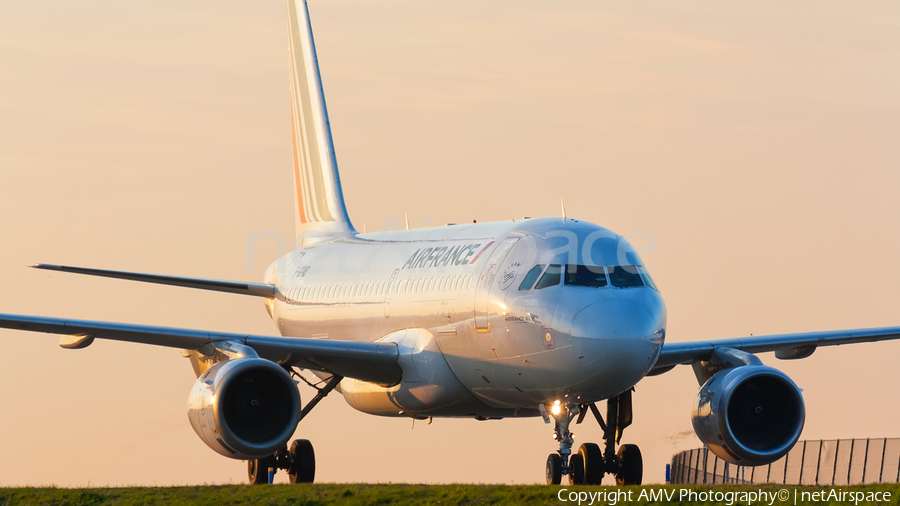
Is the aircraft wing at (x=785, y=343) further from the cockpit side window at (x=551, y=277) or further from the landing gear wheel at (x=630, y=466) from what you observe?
the cockpit side window at (x=551, y=277)

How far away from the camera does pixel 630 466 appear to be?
2594cm

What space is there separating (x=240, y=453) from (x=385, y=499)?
3.51 metres

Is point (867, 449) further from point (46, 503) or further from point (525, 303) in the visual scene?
point (46, 503)

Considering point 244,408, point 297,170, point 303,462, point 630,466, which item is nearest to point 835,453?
point 630,466

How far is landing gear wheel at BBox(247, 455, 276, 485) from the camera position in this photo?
27281 millimetres

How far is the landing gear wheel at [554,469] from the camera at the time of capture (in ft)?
75.7

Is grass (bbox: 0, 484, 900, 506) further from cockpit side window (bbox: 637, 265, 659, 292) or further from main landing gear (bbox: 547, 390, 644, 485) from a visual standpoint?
cockpit side window (bbox: 637, 265, 659, 292)

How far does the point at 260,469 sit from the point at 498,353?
6621mm

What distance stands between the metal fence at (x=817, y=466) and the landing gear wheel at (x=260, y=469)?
33.0ft

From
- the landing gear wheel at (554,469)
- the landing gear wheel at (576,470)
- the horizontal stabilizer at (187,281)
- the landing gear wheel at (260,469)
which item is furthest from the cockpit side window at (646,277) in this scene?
Answer: the horizontal stabilizer at (187,281)

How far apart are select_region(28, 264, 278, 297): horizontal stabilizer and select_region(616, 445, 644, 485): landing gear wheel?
10.9 meters

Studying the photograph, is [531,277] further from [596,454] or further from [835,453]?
[835,453]

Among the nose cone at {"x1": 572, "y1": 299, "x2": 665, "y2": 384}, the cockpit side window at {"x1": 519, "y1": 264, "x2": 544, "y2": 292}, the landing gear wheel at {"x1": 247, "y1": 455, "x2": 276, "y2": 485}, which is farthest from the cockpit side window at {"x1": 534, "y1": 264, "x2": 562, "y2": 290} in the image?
the landing gear wheel at {"x1": 247, "y1": 455, "x2": 276, "y2": 485}

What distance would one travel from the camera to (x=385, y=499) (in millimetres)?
20188
